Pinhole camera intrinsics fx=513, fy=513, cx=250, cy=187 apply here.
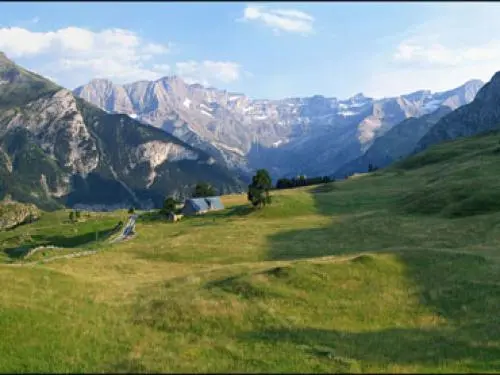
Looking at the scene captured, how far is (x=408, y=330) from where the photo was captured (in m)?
34.9

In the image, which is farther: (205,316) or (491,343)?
(205,316)

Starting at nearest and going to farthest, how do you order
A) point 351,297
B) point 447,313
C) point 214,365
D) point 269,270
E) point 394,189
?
point 214,365 < point 447,313 < point 351,297 < point 269,270 < point 394,189

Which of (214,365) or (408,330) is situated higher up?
(214,365)

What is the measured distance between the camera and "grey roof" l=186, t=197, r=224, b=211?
139 meters

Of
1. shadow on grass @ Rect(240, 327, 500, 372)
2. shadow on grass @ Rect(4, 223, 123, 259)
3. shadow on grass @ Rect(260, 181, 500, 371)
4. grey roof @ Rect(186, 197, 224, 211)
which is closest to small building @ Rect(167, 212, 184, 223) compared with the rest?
grey roof @ Rect(186, 197, 224, 211)

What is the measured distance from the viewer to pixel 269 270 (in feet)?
152

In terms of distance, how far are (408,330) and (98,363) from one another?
2047 centimetres

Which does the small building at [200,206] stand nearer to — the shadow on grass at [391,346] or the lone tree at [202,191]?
the lone tree at [202,191]

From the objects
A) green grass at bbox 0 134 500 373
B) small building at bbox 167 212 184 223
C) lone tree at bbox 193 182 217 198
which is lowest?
small building at bbox 167 212 184 223

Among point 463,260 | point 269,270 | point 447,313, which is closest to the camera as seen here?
point 447,313

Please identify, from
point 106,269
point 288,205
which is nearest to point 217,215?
point 288,205

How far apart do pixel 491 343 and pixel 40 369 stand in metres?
26.7

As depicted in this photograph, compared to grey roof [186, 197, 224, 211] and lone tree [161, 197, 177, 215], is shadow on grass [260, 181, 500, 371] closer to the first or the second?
grey roof [186, 197, 224, 211]

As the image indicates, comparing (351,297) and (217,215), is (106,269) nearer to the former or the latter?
(351,297)
